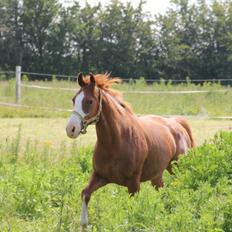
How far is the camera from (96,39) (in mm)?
44031

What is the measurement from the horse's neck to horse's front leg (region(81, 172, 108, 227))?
0.38m

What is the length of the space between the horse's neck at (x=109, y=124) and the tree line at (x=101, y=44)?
1420 inches

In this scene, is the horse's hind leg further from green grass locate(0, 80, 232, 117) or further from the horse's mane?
green grass locate(0, 80, 232, 117)

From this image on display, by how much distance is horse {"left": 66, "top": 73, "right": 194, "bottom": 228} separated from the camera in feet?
21.2

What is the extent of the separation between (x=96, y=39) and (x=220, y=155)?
3759 centimetres

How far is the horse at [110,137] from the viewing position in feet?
21.2

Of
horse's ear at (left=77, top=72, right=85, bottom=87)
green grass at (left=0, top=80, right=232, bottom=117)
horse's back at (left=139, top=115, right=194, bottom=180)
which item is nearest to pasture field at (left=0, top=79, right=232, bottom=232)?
horse's back at (left=139, top=115, right=194, bottom=180)

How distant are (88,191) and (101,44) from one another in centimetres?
3814

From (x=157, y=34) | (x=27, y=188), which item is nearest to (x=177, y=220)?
(x=27, y=188)

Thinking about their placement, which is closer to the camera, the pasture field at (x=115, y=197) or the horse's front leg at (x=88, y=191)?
the pasture field at (x=115, y=197)

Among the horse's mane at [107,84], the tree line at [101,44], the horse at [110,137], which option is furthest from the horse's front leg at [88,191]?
the tree line at [101,44]

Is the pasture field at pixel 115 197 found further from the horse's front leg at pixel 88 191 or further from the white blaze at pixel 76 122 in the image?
the white blaze at pixel 76 122

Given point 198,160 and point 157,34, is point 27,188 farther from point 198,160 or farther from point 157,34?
point 157,34

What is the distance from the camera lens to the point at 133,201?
5.39 metres
